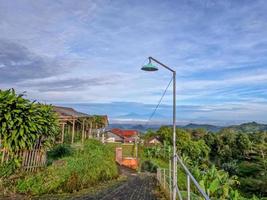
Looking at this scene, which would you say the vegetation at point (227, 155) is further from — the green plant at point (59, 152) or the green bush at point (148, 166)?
the green plant at point (59, 152)

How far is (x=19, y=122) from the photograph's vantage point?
35.0ft

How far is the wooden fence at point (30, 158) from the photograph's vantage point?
34.5ft

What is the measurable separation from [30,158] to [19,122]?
1568 millimetres

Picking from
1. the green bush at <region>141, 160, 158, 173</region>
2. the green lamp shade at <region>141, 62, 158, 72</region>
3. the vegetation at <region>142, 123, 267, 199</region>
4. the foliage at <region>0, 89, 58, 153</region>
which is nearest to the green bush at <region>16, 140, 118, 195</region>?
the foliage at <region>0, 89, 58, 153</region>

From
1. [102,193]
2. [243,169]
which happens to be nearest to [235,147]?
[243,169]

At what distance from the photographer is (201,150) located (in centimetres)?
5097

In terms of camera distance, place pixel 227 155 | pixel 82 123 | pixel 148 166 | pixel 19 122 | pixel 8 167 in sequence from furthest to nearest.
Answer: pixel 227 155
pixel 148 166
pixel 82 123
pixel 19 122
pixel 8 167

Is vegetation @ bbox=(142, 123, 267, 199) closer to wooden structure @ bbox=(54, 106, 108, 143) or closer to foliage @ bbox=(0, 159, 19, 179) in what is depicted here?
wooden structure @ bbox=(54, 106, 108, 143)

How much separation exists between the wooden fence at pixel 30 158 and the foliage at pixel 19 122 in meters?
0.22

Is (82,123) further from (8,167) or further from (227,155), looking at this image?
(227,155)

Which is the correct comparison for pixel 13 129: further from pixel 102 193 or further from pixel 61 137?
pixel 61 137

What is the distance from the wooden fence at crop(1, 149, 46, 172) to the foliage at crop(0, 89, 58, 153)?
22 cm

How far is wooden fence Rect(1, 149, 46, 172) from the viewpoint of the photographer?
34.5ft

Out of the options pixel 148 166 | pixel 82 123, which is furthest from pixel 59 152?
pixel 148 166
